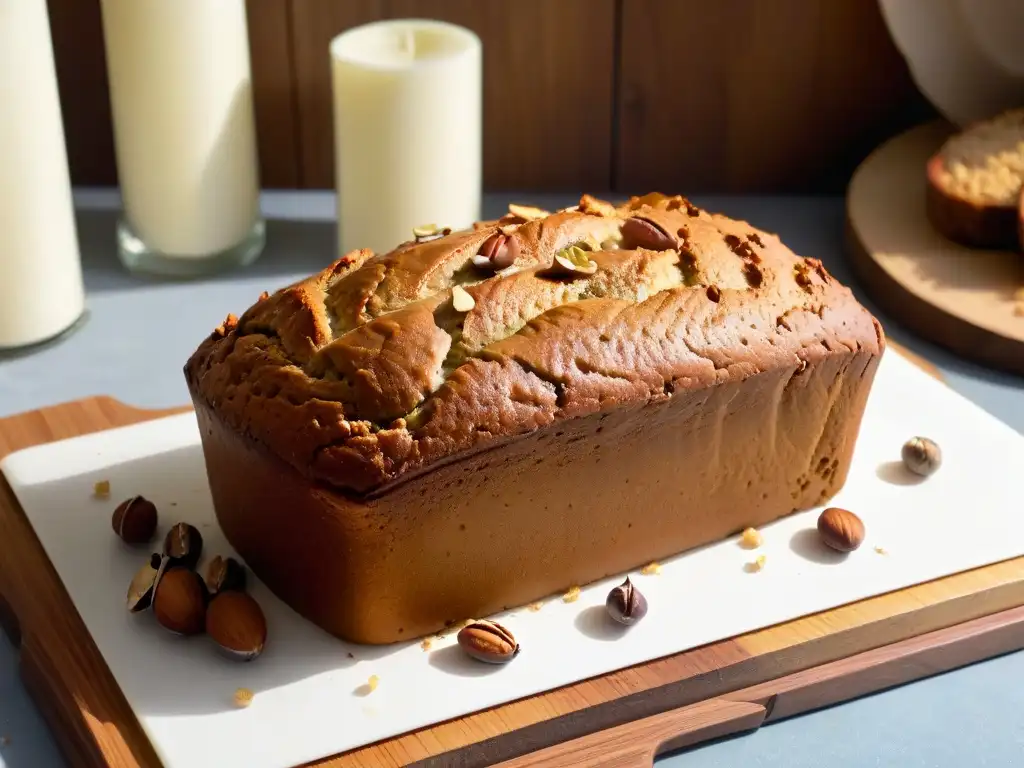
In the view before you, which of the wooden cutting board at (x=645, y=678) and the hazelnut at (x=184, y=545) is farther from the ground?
the hazelnut at (x=184, y=545)

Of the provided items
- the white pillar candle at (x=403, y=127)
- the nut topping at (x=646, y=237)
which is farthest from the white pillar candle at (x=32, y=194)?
the nut topping at (x=646, y=237)

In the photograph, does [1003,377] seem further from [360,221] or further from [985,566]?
[360,221]

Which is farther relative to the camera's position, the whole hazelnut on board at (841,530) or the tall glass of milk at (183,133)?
the tall glass of milk at (183,133)

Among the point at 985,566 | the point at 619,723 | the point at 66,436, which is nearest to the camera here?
the point at 619,723

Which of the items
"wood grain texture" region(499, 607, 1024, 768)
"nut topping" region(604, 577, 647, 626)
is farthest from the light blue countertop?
"nut topping" region(604, 577, 647, 626)

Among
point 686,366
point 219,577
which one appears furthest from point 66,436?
point 686,366

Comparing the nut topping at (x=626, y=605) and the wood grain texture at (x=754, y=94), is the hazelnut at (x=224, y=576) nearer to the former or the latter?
the nut topping at (x=626, y=605)

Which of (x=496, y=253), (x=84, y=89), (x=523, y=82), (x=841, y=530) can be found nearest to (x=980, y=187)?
(x=523, y=82)
